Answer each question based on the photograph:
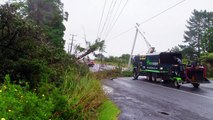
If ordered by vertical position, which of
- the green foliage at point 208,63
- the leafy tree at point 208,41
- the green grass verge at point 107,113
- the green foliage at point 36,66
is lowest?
the green grass verge at point 107,113

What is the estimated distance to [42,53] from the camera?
10.8 metres

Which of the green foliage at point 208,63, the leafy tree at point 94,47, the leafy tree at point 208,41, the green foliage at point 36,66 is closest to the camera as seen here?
the green foliage at point 36,66

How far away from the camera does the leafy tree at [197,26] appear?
83.4 metres

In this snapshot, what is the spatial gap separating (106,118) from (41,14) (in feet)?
141

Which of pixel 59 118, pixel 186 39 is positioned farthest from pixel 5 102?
pixel 186 39

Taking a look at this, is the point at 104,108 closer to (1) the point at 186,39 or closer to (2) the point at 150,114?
(2) the point at 150,114

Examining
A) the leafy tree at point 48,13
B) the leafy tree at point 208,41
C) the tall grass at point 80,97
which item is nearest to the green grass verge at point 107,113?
the tall grass at point 80,97

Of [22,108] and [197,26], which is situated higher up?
[197,26]

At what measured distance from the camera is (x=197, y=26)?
86562 mm

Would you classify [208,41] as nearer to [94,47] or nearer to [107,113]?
[94,47]

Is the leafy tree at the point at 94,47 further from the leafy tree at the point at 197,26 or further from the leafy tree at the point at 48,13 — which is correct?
the leafy tree at the point at 197,26

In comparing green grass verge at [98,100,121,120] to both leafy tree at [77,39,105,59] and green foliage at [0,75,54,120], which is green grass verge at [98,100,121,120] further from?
leafy tree at [77,39,105,59]

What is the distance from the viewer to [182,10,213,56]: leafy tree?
8338 centimetres

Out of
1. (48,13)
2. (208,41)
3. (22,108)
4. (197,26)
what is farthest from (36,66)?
(197,26)
